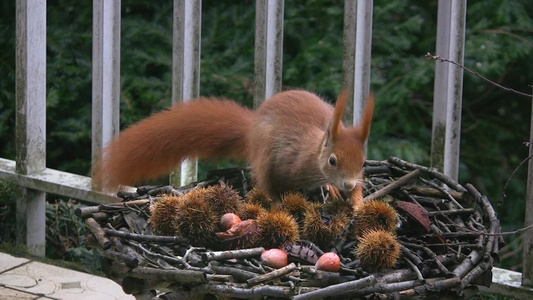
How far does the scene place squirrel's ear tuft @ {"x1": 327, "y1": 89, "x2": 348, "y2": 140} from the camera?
6.12 feet

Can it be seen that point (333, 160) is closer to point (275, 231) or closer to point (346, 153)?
point (346, 153)

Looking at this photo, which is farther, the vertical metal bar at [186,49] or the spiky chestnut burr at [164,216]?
the vertical metal bar at [186,49]

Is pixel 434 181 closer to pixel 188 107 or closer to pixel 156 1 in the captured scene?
pixel 188 107

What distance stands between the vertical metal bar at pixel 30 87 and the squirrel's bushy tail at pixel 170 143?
699 millimetres

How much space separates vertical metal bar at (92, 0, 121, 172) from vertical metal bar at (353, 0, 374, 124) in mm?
696

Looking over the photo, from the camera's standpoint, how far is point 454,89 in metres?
2.25

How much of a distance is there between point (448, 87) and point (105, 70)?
0.96 metres

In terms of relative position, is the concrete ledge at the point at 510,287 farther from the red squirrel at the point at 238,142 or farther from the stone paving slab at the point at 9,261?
the stone paving slab at the point at 9,261

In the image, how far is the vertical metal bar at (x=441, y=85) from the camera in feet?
7.23

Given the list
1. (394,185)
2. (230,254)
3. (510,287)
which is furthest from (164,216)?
→ (510,287)

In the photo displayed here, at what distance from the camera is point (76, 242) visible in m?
3.21

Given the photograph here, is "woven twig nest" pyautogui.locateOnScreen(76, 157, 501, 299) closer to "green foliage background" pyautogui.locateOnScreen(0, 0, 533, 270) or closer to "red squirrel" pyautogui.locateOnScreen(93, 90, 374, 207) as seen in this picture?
"red squirrel" pyautogui.locateOnScreen(93, 90, 374, 207)

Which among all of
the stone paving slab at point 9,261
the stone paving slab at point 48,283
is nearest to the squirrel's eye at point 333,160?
the stone paving slab at point 48,283

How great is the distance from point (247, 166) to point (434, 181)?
0.43 m
